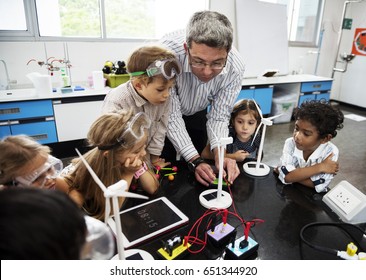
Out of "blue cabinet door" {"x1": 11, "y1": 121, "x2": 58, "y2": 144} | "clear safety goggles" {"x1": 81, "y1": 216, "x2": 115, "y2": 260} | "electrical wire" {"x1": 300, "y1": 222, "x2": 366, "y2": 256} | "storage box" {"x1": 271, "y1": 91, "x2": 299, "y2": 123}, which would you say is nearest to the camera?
"clear safety goggles" {"x1": 81, "y1": 216, "x2": 115, "y2": 260}

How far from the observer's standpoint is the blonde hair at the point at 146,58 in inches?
52.7

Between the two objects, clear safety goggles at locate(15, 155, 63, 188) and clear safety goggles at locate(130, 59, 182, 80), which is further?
clear safety goggles at locate(130, 59, 182, 80)

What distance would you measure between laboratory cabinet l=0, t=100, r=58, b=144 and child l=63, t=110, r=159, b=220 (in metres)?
2.18

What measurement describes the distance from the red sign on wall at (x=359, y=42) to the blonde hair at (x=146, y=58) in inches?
240

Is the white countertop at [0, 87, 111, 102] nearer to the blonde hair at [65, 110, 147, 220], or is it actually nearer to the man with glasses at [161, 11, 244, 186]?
the man with glasses at [161, 11, 244, 186]

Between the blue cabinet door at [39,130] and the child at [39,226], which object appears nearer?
the child at [39,226]

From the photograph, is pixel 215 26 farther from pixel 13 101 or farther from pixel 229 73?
pixel 13 101

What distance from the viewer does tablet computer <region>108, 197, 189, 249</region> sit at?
929 mm

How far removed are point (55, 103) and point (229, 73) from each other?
2.27m

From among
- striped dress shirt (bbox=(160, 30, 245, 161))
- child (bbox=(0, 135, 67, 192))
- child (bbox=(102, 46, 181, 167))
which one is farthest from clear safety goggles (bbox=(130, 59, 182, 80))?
child (bbox=(0, 135, 67, 192))

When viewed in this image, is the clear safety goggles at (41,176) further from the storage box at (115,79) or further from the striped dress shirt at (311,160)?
the storage box at (115,79)

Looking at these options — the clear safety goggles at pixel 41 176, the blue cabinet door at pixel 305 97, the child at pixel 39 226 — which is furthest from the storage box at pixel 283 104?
the child at pixel 39 226

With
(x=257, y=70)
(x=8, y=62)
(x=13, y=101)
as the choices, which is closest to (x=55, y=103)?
(x=13, y=101)

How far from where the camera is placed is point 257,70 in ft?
16.4
